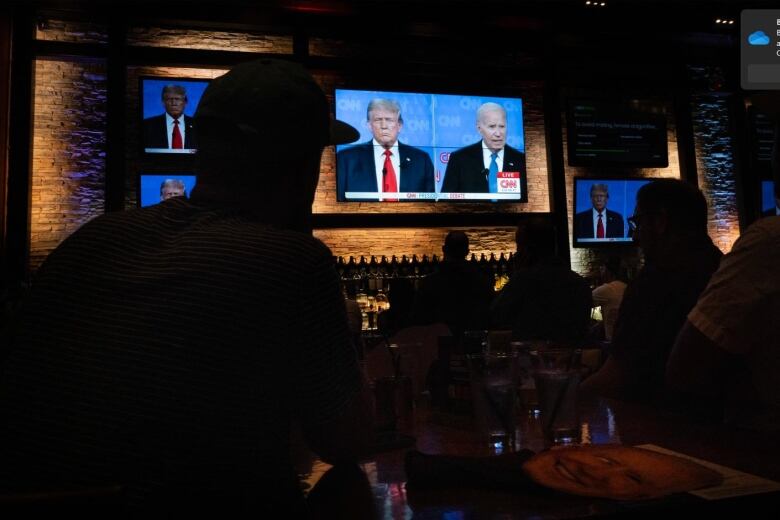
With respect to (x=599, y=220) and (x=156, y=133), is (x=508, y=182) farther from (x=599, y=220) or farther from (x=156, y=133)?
(x=156, y=133)

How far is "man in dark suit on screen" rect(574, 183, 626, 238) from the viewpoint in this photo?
6.25 meters

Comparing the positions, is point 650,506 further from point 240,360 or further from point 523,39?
point 523,39

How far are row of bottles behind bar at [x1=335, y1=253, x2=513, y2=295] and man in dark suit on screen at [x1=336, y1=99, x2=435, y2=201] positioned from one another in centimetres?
57

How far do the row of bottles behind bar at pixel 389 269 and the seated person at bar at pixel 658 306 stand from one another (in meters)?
2.84

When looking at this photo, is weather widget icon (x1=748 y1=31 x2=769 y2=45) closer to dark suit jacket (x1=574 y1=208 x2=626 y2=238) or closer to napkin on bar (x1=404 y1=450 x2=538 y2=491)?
dark suit jacket (x1=574 y1=208 x2=626 y2=238)

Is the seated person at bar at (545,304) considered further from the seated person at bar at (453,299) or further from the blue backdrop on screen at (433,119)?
the blue backdrop on screen at (433,119)

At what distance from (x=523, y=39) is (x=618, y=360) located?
462cm

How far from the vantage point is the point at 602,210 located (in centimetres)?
635

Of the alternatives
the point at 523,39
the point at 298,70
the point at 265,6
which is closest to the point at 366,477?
the point at 298,70

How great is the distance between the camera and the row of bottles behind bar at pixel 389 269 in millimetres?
5285


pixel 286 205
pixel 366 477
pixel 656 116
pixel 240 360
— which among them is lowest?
pixel 366 477

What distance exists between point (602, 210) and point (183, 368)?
19.5 feet

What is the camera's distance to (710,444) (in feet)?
4.03

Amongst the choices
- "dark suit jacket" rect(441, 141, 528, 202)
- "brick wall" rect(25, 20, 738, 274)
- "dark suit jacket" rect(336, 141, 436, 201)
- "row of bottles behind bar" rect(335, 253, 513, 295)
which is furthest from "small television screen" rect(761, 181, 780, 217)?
"dark suit jacket" rect(336, 141, 436, 201)
